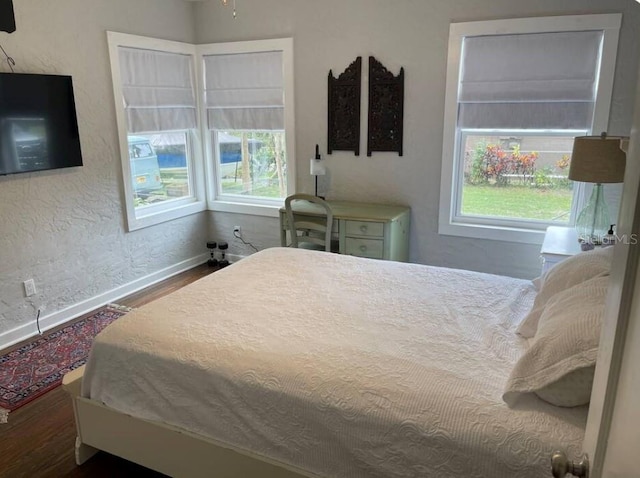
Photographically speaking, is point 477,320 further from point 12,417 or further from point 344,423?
point 12,417

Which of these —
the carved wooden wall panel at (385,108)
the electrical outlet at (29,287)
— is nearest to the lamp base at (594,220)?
the carved wooden wall panel at (385,108)

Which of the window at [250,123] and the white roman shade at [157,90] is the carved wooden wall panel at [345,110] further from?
the white roman shade at [157,90]

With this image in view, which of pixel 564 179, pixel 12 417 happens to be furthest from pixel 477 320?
pixel 12 417

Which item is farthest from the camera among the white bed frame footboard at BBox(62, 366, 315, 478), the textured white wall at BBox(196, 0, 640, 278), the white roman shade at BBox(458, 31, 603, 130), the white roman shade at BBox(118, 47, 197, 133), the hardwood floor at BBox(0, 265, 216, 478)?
the white roman shade at BBox(118, 47, 197, 133)

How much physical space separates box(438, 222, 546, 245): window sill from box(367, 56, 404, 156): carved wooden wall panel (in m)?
0.73

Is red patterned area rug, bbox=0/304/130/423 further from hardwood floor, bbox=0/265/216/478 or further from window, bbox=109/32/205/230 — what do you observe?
window, bbox=109/32/205/230

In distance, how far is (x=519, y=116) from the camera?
348 centimetres

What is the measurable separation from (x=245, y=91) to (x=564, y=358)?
3.74m

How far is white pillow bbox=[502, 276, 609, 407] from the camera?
4.40 ft

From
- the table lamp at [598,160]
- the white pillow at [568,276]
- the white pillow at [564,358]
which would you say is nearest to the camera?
the white pillow at [564,358]

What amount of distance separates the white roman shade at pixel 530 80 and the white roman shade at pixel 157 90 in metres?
2.45

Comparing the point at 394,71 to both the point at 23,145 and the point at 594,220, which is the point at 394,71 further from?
the point at 23,145

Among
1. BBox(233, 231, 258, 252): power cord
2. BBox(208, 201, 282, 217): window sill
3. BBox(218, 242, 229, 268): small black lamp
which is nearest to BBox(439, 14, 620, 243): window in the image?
BBox(208, 201, 282, 217): window sill

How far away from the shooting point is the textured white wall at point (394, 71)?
360 centimetres
